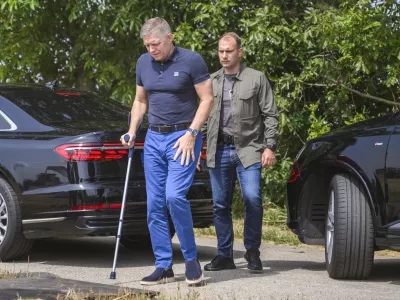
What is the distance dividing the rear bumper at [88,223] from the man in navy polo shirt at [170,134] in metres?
0.73

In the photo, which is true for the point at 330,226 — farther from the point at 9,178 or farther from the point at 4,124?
the point at 4,124

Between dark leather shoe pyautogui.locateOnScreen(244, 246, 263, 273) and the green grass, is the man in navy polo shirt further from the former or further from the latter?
the green grass

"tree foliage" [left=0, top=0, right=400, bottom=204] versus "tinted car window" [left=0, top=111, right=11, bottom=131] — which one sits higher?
"tree foliage" [left=0, top=0, right=400, bottom=204]

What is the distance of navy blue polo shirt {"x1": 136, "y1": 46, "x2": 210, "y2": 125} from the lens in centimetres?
711

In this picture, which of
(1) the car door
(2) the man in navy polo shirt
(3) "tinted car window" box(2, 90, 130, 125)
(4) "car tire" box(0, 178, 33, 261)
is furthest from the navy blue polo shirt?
(4) "car tire" box(0, 178, 33, 261)

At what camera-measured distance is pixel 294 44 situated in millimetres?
11539

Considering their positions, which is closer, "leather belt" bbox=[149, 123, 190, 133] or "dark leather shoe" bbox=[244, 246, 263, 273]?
"leather belt" bbox=[149, 123, 190, 133]

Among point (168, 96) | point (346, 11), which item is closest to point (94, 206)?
point (168, 96)

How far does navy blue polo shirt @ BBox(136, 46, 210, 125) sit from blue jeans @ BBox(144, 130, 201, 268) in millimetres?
129

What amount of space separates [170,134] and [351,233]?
1.44m

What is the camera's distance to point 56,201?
26.1 feet

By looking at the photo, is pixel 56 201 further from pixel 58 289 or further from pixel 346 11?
pixel 346 11

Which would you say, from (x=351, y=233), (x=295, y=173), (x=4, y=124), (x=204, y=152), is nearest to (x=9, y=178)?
(x=4, y=124)

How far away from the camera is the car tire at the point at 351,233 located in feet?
23.1
